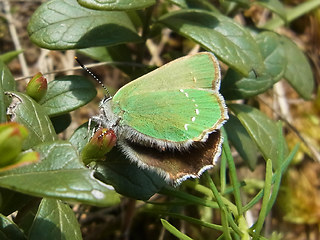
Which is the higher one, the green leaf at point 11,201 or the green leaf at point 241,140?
the green leaf at point 11,201

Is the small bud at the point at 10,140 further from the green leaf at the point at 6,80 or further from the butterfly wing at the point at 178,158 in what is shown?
the green leaf at the point at 6,80

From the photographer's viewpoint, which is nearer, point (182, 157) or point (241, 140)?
point (182, 157)

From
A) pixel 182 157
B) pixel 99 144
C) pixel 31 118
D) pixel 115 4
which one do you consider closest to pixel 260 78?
pixel 182 157

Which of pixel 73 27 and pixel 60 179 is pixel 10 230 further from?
pixel 73 27

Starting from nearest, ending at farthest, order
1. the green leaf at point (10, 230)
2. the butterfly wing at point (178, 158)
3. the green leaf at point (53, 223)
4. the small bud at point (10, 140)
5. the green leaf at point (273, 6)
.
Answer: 1. the small bud at point (10, 140)
2. the green leaf at point (53, 223)
3. the green leaf at point (10, 230)
4. the butterfly wing at point (178, 158)
5. the green leaf at point (273, 6)

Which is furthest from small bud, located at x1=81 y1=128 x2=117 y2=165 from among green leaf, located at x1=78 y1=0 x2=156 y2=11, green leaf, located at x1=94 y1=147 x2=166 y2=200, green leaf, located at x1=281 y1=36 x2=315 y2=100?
green leaf, located at x1=281 y1=36 x2=315 y2=100

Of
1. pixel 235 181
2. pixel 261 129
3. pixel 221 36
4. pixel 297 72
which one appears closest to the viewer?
pixel 235 181

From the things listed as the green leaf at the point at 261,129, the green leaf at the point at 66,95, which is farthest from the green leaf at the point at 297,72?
the green leaf at the point at 66,95

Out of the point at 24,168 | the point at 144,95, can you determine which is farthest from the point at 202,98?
the point at 24,168
